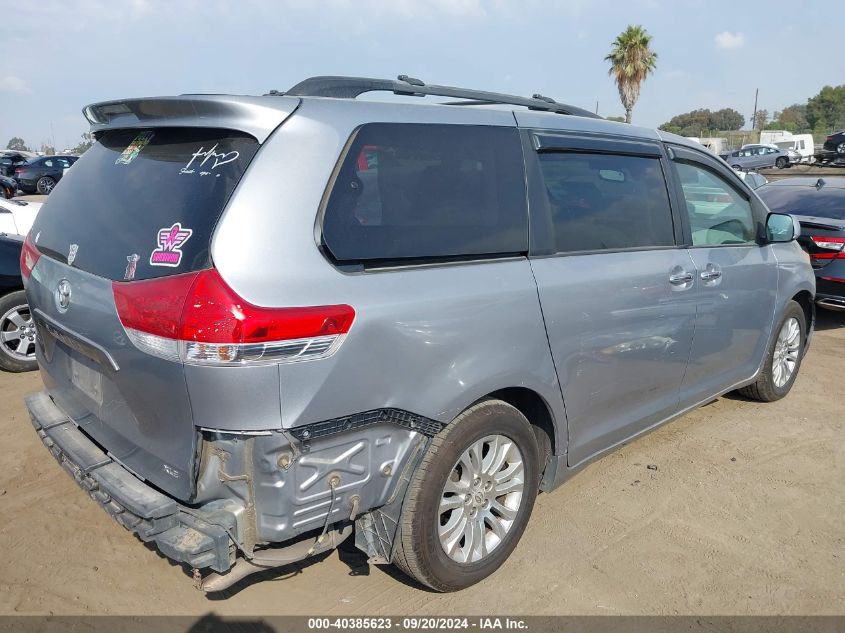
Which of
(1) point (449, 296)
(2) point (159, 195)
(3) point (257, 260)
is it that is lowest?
(1) point (449, 296)

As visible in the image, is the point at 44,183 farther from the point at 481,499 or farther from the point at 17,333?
the point at 481,499

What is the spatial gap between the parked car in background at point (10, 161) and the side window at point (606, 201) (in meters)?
28.6

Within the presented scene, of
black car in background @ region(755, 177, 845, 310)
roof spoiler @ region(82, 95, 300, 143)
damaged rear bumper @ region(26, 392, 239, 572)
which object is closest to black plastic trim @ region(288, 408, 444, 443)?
damaged rear bumper @ region(26, 392, 239, 572)

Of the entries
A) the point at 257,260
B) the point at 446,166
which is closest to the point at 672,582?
the point at 446,166

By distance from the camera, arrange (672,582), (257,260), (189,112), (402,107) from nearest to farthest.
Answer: (257,260), (189,112), (402,107), (672,582)

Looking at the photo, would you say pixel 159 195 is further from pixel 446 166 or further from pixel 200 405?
pixel 446 166

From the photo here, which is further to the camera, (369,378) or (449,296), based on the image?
(449,296)

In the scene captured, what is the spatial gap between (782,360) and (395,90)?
375 centimetres

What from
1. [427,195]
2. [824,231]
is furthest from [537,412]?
[824,231]

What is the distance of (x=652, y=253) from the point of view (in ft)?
11.5

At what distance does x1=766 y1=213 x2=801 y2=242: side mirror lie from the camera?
14.4 feet

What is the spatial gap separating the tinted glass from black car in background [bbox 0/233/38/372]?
295 inches

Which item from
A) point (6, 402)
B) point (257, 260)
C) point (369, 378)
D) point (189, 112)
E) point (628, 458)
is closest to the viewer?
point (257, 260)

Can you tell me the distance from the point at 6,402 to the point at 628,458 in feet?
13.9
